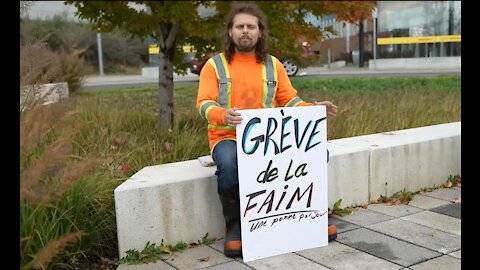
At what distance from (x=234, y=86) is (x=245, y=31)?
38cm

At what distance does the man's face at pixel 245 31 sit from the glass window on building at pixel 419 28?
27.4 m

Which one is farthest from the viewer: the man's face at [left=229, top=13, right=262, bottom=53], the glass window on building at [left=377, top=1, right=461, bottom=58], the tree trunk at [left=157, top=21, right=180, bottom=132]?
the glass window on building at [left=377, top=1, right=461, bottom=58]

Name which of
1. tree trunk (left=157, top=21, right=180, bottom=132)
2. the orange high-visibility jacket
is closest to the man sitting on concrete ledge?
the orange high-visibility jacket

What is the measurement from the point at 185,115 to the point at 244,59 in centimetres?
351

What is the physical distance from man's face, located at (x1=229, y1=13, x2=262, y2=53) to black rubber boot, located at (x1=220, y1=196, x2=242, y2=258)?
1.07m

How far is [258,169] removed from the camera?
11.2ft

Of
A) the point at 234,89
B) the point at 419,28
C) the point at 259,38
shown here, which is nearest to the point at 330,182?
the point at 234,89

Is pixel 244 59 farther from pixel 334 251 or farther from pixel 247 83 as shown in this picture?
pixel 334 251

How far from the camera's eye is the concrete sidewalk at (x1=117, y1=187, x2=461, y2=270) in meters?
3.30

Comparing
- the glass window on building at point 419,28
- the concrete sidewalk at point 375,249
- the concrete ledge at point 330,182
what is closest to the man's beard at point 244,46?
the concrete ledge at point 330,182

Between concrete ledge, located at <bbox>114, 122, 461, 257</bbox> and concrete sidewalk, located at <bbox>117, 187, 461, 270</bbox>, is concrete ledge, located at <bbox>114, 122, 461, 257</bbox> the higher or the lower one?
the higher one

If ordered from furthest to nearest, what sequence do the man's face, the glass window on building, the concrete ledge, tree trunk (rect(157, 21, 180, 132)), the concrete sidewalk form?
the glass window on building, tree trunk (rect(157, 21, 180, 132)), the man's face, the concrete ledge, the concrete sidewalk

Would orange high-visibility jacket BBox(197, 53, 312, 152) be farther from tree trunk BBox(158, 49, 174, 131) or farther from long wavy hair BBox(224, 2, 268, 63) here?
tree trunk BBox(158, 49, 174, 131)
